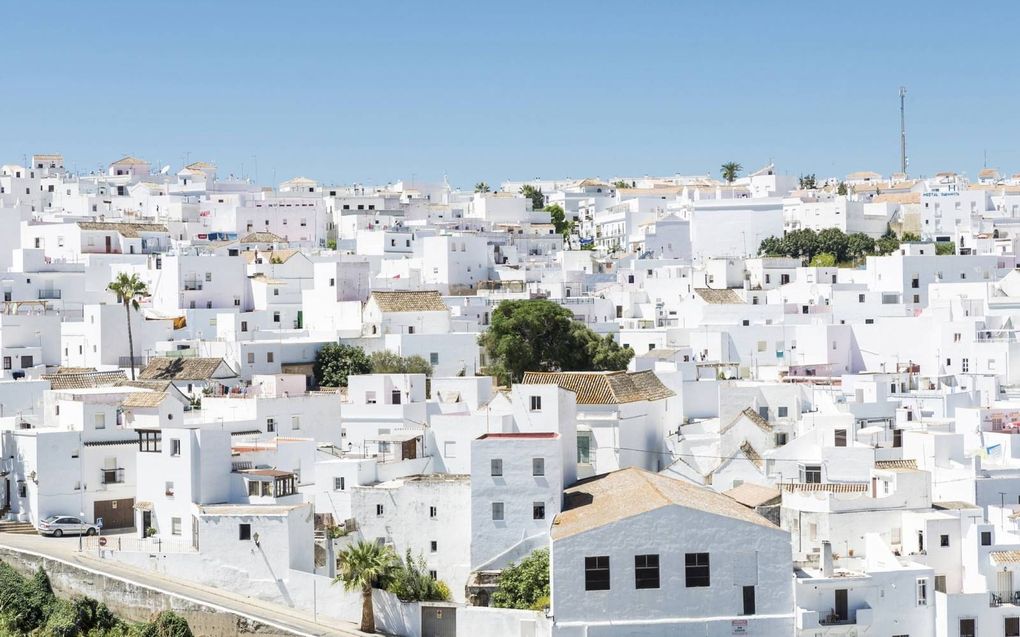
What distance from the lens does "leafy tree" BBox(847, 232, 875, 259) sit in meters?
66.1

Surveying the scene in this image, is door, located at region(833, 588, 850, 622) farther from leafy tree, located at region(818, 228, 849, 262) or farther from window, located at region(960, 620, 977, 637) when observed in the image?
leafy tree, located at region(818, 228, 849, 262)

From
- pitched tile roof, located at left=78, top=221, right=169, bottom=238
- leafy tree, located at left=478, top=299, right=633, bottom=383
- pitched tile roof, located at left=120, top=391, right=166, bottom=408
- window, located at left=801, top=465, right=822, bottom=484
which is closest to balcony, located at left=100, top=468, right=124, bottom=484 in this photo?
pitched tile roof, located at left=120, top=391, right=166, bottom=408

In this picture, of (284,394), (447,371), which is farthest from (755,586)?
(447,371)

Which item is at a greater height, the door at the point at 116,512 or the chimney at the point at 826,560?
the door at the point at 116,512

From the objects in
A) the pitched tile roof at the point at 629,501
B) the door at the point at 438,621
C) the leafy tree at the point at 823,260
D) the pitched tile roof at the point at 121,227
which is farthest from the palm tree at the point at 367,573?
the leafy tree at the point at 823,260

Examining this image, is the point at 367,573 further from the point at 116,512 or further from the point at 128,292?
the point at 128,292

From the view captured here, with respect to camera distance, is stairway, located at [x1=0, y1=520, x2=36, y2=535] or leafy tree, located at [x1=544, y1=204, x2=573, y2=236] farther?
leafy tree, located at [x1=544, y1=204, x2=573, y2=236]

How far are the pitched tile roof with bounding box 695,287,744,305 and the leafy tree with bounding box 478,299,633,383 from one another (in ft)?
28.4

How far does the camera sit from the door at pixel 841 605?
25109mm

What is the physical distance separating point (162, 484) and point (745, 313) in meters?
26.4

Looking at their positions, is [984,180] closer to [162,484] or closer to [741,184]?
[741,184]

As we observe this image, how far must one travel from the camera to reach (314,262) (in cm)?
5447

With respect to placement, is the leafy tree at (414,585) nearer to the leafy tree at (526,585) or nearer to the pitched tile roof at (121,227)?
the leafy tree at (526,585)

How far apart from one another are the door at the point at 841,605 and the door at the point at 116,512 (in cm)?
1504
